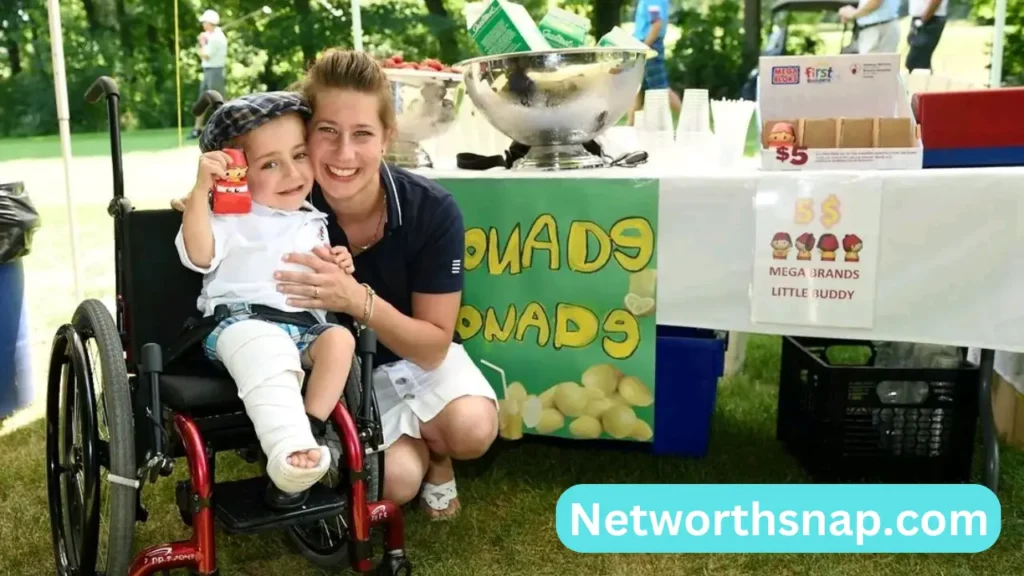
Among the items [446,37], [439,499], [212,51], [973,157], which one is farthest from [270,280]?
[446,37]

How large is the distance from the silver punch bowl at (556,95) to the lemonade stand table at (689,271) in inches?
4.4

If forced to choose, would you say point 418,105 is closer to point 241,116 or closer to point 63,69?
point 241,116

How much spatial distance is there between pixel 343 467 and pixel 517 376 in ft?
2.01

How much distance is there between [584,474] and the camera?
6.36 ft

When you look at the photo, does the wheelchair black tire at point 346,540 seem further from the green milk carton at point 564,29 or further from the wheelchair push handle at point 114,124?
the green milk carton at point 564,29

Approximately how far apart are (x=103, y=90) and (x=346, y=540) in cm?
86

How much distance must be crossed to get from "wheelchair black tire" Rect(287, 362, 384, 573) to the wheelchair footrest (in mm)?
90

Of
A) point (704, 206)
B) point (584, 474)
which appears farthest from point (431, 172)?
point (584, 474)

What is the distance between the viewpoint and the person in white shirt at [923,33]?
4.39 meters

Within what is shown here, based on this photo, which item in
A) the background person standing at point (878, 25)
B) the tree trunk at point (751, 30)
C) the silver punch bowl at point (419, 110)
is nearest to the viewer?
the silver punch bowl at point (419, 110)

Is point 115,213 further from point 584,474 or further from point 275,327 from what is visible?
point 584,474

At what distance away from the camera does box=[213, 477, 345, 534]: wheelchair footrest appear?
3.84ft

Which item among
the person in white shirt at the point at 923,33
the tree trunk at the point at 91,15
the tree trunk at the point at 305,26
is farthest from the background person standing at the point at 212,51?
the person in white shirt at the point at 923,33

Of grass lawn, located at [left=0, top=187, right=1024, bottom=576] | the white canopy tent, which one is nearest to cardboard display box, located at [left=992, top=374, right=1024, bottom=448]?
grass lawn, located at [left=0, top=187, right=1024, bottom=576]
